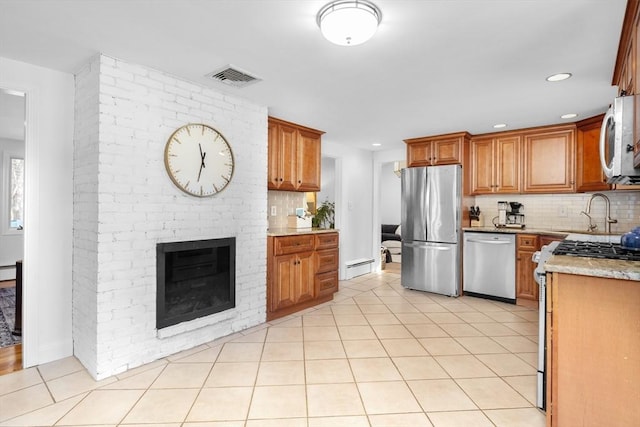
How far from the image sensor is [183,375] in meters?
2.43

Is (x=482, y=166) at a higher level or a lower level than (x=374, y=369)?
higher

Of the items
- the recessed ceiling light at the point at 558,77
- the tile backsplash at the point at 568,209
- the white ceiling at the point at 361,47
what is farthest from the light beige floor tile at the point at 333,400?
the tile backsplash at the point at 568,209

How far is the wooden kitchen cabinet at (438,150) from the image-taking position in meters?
4.67

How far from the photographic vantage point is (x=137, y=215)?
8.41 ft

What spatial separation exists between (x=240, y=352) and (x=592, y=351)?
A: 2.38 m

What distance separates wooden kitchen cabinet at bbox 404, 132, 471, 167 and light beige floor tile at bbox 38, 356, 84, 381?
458 cm

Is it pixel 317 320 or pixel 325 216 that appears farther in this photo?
pixel 325 216

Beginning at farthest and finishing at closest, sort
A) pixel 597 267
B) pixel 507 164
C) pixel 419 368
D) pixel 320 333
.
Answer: pixel 507 164 < pixel 320 333 < pixel 419 368 < pixel 597 267

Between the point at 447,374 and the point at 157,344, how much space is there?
2268 millimetres

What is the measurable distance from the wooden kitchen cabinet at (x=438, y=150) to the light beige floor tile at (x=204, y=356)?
3.76 metres

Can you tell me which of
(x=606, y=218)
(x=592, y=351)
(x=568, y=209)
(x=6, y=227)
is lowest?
(x=592, y=351)

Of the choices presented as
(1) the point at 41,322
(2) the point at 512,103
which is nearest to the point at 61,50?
(1) the point at 41,322

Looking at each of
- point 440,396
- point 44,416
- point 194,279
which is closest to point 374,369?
point 440,396

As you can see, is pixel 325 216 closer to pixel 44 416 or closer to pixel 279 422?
pixel 279 422
